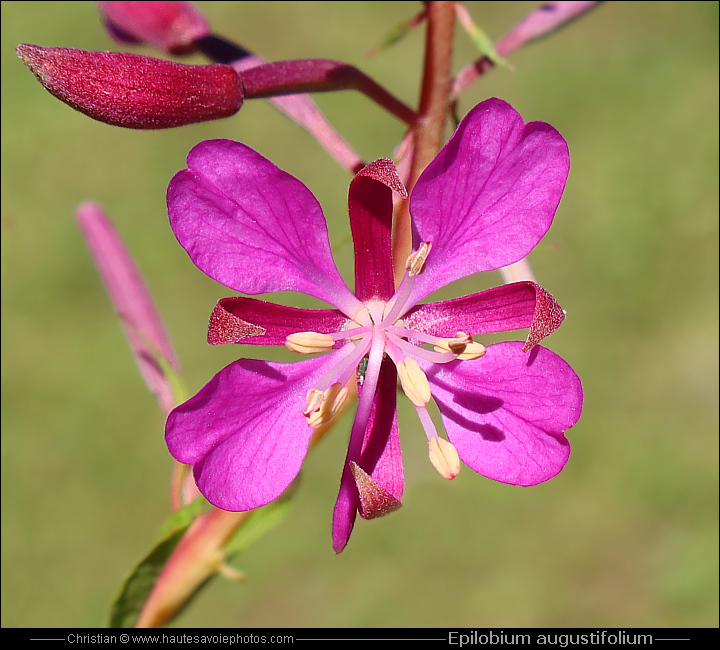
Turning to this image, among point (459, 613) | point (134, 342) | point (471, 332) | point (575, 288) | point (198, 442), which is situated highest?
point (471, 332)

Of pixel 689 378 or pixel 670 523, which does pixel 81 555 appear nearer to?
pixel 670 523

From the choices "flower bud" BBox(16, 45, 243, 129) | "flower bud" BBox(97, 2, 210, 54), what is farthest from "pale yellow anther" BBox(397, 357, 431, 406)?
"flower bud" BBox(97, 2, 210, 54)

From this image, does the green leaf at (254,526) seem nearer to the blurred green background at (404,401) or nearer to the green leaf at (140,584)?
the green leaf at (140,584)

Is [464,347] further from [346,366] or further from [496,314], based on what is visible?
[346,366]

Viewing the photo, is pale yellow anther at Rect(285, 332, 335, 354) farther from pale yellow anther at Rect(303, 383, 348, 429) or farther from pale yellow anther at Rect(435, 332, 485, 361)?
pale yellow anther at Rect(435, 332, 485, 361)

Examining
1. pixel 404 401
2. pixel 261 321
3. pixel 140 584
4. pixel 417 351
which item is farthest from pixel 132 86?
pixel 404 401

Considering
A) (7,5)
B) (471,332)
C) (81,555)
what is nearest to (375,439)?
(471,332)
